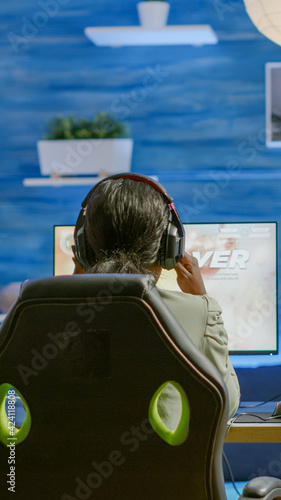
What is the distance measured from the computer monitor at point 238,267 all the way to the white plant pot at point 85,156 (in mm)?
489

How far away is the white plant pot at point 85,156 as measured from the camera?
2900 millimetres

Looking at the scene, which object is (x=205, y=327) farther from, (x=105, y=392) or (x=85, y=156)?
(x=85, y=156)

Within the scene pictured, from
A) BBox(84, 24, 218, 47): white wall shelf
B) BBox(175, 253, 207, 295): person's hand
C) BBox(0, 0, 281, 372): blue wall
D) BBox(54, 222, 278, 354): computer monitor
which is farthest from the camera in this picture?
BBox(0, 0, 281, 372): blue wall

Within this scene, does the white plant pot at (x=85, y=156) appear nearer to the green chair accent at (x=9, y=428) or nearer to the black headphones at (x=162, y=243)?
the black headphones at (x=162, y=243)

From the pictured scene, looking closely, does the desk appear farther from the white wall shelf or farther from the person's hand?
the white wall shelf

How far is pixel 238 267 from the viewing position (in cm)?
261

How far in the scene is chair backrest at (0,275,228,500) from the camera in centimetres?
97

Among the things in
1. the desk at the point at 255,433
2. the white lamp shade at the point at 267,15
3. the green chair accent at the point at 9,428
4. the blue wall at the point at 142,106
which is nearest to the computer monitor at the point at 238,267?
the blue wall at the point at 142,106

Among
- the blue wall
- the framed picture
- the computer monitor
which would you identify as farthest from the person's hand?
the framed picture

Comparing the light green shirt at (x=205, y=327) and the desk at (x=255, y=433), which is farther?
the desk at (x=255, y=433)

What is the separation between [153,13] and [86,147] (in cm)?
60

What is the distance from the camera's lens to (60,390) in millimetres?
989

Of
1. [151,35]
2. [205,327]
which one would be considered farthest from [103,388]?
[151,35]

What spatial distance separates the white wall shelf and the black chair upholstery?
6.74 feet
